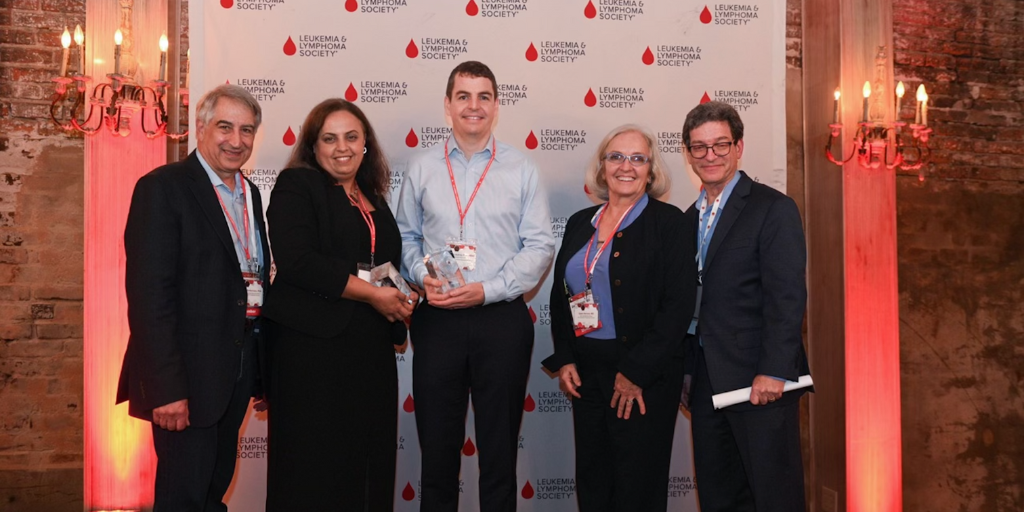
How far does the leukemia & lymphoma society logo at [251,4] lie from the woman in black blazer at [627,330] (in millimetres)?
2118

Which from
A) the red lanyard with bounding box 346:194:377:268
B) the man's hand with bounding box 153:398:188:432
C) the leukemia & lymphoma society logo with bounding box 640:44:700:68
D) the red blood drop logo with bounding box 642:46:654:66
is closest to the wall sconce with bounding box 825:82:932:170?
the leukemia & lymphoma society logo with bounding box 640:44:700:68

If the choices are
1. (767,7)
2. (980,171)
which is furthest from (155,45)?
(980,171)

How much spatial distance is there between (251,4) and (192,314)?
7.15ft

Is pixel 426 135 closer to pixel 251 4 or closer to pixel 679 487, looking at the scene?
pixel 251 4

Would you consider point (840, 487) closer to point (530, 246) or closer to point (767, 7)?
point (530, 246)

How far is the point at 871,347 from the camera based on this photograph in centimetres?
402

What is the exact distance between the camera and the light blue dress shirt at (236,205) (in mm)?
2617

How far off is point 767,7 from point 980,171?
75.5 inches

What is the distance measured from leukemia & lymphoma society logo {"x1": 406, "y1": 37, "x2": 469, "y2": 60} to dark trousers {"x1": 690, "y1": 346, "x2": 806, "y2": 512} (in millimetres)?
2202

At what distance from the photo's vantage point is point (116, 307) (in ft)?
11.7

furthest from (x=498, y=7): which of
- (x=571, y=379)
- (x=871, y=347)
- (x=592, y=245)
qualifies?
(x=871, y=347)

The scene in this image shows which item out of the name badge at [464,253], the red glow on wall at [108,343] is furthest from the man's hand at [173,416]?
the red glow on wall at [108,343]

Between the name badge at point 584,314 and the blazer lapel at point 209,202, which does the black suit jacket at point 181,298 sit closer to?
the blazer lapel at point 209,202

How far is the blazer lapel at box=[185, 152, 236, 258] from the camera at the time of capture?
8.19 feet
